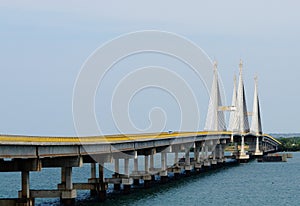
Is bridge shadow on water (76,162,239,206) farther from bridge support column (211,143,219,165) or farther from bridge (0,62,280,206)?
bridge support column (211,143,219,165)

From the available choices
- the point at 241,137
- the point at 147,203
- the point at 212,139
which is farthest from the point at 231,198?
the point at 241,137

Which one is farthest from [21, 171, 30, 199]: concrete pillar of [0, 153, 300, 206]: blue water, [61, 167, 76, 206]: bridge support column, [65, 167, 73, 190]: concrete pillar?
[0, 153, 300, 206]: blue water

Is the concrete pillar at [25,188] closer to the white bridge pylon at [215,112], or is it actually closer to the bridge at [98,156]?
the bridge at [98,156]

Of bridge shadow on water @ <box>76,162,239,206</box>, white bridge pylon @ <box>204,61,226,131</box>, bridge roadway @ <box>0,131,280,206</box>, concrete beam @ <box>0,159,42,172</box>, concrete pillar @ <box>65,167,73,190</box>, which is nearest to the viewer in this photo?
bridge roadway @ <box>0,131,280,206</box>

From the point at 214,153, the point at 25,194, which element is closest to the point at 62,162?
the point at 25,194

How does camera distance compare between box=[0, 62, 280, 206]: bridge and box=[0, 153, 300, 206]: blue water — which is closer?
box=[0, 62, 280, 206]: bridge

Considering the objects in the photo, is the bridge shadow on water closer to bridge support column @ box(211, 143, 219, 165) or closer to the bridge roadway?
the bridge roadway

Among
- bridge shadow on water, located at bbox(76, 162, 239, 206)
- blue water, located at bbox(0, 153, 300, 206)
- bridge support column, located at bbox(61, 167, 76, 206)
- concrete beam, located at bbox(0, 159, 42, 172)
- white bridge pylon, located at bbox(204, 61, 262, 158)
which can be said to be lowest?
blue water, located at bbox(0, 153, 300, 206)

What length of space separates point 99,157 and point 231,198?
15.8 meters

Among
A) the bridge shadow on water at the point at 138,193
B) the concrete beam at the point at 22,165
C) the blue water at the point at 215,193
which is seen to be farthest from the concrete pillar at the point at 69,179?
the concrete beam at the point at 22,165

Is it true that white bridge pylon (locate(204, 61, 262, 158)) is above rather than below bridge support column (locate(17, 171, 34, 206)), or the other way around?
above

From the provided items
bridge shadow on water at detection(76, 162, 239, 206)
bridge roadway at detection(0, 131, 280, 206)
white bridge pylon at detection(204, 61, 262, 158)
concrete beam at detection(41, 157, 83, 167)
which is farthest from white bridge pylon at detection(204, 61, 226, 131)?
concrete beam at detection(41, 157, 83, 167)

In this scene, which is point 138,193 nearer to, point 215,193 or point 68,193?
point 215,193

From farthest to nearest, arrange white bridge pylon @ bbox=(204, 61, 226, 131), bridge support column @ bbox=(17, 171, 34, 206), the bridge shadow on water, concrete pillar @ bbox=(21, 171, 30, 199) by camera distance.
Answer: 1. white bridge pylon @ bbox=(204, 61, 226, 131)
2. the bridge shadow on water
3. concrete pillar @ bbox=(21, 171, 30, 199)
4. bridge support column @ bbox=(17, 171, 34, 206)
